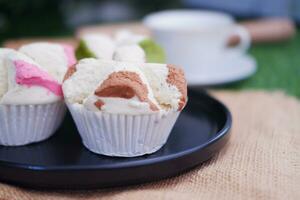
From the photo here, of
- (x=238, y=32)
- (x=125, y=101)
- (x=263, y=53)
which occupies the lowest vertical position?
(x=263, y=53)

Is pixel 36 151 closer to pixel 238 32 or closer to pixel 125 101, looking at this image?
pixel 125 101

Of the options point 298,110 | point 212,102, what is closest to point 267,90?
point 298,110

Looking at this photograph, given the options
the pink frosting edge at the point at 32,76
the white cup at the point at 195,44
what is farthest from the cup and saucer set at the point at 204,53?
the pink frosting edge at the point at 32,76

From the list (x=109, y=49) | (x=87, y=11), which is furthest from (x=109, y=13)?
(x=109, y=49)

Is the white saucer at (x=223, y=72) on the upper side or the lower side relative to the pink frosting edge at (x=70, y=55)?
lower

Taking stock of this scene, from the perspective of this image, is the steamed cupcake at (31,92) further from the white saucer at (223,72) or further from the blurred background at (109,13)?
the blurred background at (109,13)

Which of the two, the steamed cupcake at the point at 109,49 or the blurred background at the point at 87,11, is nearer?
the steamed cupcake at the point at 109,49

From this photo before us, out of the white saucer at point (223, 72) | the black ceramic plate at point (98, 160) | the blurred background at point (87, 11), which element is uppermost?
the black ceramic plate at point (98, 160)
